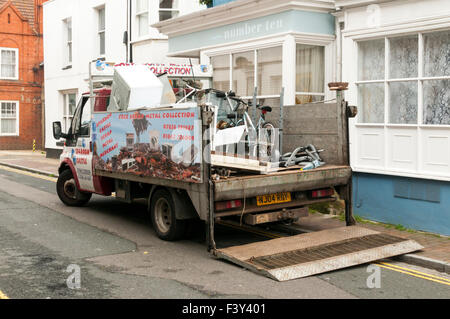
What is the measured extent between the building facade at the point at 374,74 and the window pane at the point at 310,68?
21mm

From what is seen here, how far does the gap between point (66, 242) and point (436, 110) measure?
6161mm

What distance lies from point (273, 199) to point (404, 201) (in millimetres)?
2767

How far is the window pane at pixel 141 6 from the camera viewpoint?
18.3 meters

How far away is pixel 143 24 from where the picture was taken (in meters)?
18.5

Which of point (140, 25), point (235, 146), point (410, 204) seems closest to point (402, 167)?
point (410, 204)

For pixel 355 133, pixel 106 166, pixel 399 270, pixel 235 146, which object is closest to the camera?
pixel 399 270

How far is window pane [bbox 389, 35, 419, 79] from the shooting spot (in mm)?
9461

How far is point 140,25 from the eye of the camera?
734 inches

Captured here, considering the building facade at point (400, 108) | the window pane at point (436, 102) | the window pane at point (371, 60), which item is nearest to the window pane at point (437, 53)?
the building facade at point (400, 108)

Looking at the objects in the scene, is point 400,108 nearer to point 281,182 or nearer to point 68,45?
point 281,182

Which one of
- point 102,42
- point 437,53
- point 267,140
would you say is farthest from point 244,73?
point 102,42

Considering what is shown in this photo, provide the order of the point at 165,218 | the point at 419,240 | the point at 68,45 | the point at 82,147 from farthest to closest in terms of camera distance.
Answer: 1. the point at 68,45
2. the point at 82,147
3. the point at 165,218
4. the point at 419,240

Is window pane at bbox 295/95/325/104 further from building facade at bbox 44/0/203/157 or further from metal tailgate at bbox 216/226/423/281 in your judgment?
building facade at bbox 44/0/203/157
